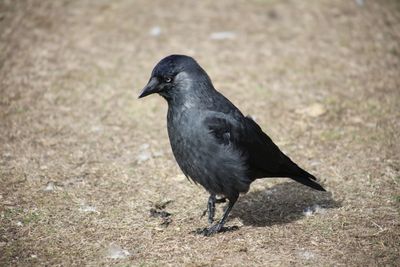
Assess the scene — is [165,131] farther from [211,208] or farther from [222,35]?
[222,35]

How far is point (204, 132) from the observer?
439cm

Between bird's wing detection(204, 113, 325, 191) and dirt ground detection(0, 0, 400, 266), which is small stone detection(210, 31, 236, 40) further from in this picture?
bird's wing detection(204, 113, 325, 191)

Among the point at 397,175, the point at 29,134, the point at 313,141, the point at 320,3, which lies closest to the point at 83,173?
the point at 29,134

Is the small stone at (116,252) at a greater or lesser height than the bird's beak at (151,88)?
lesser

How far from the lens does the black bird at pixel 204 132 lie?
441cm

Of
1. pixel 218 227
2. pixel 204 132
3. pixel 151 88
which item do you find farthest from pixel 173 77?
pixel 218 227

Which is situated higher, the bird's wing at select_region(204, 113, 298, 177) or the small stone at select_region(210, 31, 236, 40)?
the bird's wing at select_region(204, 113, 298, 177)

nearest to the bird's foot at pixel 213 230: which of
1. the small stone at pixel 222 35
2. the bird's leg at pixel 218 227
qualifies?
the bird's leg at pixel 218 227

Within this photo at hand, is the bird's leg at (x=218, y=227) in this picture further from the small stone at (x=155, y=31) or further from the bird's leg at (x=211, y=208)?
the small stone at (x=155, y=31)

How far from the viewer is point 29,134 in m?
6.15

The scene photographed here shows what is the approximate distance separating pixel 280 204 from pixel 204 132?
4.20 feet

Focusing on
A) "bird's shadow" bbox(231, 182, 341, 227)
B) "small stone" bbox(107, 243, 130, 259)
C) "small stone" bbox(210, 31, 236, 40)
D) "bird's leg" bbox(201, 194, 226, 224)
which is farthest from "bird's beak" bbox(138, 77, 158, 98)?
"small stone" bbox(210, 31, 236, 40)

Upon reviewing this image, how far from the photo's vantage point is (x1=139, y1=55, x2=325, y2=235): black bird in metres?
4.41

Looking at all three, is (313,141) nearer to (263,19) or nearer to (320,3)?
(263,19)
